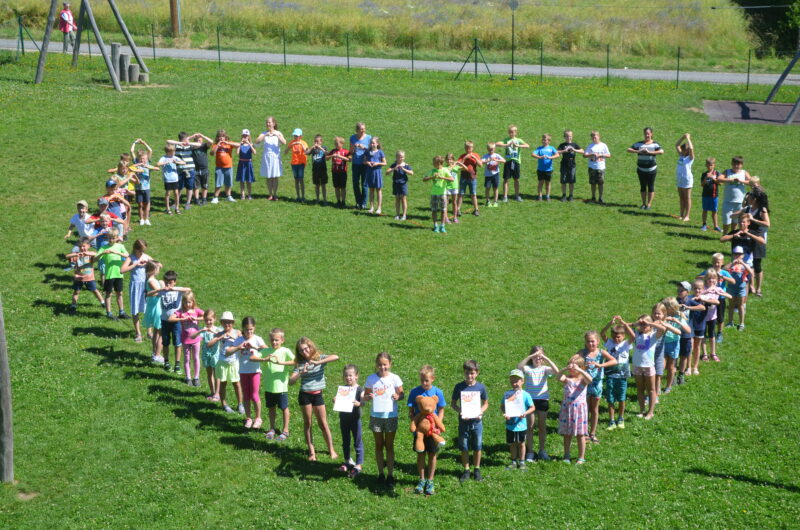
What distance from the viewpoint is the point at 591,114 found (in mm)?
35094

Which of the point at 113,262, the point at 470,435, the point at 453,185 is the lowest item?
the point at 470,435

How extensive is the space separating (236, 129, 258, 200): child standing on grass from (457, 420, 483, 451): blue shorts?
13.2 m

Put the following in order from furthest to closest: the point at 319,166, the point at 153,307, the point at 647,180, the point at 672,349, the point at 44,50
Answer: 1. the point at 44,50
2. the point at 647,180
3. the point at 319,166
4. the point at 153,307
5. the point at 672,349

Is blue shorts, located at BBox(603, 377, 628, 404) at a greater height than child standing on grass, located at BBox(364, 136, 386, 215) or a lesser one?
lesser

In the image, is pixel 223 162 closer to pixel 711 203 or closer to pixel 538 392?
pixel 711 203

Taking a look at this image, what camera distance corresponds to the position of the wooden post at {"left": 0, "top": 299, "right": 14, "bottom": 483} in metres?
13.4

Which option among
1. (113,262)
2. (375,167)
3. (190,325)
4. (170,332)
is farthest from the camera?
(375,167)

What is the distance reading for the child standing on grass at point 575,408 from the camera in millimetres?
13867

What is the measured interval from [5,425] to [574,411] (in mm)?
8220

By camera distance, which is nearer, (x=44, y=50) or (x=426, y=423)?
(x=426, y=423)

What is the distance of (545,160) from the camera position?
2577 cm

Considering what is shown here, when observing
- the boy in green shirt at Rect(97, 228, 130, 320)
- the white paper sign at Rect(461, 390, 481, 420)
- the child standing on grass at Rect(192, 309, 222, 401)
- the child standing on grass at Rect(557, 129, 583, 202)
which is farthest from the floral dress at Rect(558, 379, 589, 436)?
the child standing on grass at Rect(557, 129, 583, 202)

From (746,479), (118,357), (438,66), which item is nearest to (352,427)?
(118,357)

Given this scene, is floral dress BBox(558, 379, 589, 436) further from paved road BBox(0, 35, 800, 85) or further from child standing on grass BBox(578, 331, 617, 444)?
paved road BBox(0, 35, 800, 85)
